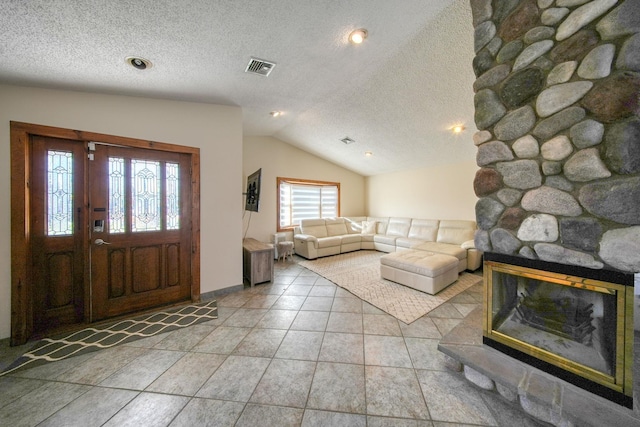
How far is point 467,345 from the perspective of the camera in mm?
1612

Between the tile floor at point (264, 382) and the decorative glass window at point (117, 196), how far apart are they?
126 cm

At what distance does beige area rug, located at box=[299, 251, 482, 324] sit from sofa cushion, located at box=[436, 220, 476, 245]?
2.96 ft

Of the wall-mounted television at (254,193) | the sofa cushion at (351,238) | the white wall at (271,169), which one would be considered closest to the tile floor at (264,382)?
the wall-mounted television at (254,193)

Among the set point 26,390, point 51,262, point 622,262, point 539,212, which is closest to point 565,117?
point 539,212

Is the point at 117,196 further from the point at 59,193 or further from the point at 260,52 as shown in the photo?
the point at 260,52

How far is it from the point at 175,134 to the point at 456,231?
5422 millimetres

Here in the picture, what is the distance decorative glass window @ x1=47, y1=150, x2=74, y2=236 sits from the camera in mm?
2117

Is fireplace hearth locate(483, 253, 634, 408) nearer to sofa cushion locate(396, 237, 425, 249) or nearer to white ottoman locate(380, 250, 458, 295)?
white ottoman locate(380, 250, 458, 295)

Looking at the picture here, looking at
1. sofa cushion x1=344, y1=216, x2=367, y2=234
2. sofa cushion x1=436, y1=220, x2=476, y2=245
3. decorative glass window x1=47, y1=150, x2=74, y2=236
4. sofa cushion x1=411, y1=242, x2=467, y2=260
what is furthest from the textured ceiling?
sofa cushion x1=344, y1=216, x2=367, y2=234

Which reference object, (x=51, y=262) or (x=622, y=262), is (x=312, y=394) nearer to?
(x=622, y=262)

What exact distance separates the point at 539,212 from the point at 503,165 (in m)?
0.37

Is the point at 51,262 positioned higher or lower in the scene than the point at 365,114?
lower

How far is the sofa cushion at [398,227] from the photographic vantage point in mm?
5668

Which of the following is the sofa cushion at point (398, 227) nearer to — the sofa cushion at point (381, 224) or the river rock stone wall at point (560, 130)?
the sofa cushion at point (381, 224)
